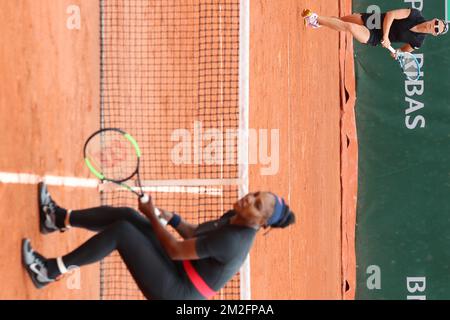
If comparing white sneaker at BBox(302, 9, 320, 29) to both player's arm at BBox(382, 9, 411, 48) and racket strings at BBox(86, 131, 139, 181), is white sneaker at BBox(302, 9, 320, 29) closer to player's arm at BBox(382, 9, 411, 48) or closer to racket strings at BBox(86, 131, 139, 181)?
player's arm at BBox(382, 9, 411, 48)

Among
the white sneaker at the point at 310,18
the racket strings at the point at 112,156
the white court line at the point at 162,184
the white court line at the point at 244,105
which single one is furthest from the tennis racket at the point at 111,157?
the white sneaker at the point at 310,18

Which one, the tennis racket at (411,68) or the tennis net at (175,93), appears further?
the tennis racket at (411,68)

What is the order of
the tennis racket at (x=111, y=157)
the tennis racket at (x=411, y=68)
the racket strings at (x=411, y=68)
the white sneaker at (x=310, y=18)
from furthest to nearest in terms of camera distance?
1. the racket strings at (x=411, y=68)
2. the tennis racket at (x=411, y=68)
3. the white sneaker at (x=310, y=18)
4. the tennis racket at (x=111, y=157)

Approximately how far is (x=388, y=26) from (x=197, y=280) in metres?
4.85

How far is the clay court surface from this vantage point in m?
5.86

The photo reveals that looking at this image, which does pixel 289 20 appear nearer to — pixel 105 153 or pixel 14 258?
pixel 105 153

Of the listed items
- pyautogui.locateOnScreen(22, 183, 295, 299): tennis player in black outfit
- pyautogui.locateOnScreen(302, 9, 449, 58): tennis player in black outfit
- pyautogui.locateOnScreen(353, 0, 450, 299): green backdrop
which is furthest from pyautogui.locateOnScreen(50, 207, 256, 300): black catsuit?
pyautogui.locateOnScreen(353, 0, 450, 299): green backdrop

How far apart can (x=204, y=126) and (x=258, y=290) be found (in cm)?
172

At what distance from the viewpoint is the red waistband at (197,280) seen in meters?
5.48

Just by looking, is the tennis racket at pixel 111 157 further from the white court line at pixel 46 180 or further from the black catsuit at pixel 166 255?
the black catsuit at pixel 166 255

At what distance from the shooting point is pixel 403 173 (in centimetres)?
1085

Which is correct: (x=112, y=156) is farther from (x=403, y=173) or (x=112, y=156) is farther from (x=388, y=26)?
(x=403, y=173)

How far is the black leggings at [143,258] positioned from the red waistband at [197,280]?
0.04 metres

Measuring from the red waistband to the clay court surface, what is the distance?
1223 millimetres
